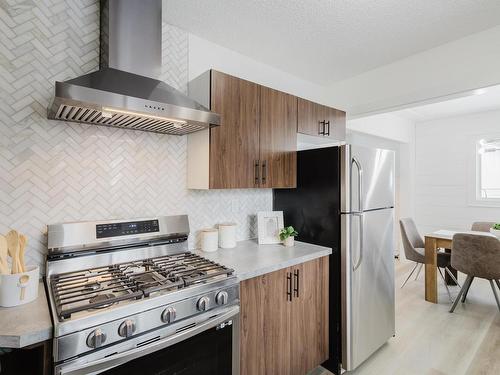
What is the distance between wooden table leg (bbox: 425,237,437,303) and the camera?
323 centimetres

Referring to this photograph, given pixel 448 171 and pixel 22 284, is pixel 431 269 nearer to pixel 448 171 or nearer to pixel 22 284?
pixel 448 171

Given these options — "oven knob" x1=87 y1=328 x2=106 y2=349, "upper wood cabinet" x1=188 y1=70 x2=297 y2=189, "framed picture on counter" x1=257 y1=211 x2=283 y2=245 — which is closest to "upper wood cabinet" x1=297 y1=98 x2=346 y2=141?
"upper wood cabinet" x1=188 y1=70 x2=297 y2=189

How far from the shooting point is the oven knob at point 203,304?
4.22 feet

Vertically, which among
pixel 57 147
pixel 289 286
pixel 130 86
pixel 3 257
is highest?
pixel 130 86

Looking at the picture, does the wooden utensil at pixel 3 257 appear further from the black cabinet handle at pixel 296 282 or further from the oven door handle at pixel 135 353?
the black cabinet handle at pixel 296 282

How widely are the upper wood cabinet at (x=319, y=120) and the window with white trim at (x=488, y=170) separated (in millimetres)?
3362

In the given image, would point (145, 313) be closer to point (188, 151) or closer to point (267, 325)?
point (267, 325)

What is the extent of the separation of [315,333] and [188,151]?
63.9 inches

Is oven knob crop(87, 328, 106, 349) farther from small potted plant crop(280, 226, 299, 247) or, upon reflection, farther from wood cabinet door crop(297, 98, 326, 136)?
wood cabinet door crop(297, 98, 326, 136)

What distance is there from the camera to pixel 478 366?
6.89 ft

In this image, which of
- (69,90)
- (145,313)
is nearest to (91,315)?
(145,313)

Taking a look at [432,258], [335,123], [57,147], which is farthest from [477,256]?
[57,147]

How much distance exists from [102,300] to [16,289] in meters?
0.38

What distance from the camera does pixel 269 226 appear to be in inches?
89.7
